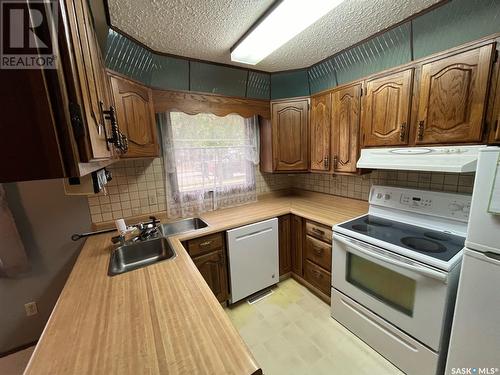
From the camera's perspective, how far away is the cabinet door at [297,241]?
2.20 metres

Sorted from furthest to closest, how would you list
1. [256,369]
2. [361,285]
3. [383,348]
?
1. [361,285]
2. [383,348]
3. [256,369]


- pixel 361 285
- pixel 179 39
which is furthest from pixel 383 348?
pixel 179 39

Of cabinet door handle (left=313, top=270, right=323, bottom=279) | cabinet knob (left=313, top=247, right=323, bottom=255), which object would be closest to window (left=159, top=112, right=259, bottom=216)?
cabinet knob (left=313, top=247, right=323, bottom=255)

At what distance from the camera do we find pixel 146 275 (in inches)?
46.1

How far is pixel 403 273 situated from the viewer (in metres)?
1.30

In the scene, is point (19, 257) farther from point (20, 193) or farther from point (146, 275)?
point (146, 275)

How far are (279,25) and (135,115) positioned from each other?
1235 mm

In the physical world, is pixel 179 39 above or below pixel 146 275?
above

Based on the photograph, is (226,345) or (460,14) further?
(460,14)

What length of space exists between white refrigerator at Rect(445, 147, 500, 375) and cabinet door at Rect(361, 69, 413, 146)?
63cm

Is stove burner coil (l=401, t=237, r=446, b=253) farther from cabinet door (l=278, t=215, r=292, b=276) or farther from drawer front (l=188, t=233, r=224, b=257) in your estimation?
drawer front (l=188, t=233, r=224, b=257)

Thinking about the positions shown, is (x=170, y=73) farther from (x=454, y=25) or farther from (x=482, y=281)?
(x=482, y=281)

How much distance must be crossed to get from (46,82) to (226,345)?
2.84 feet

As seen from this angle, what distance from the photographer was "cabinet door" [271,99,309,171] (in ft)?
7.59
